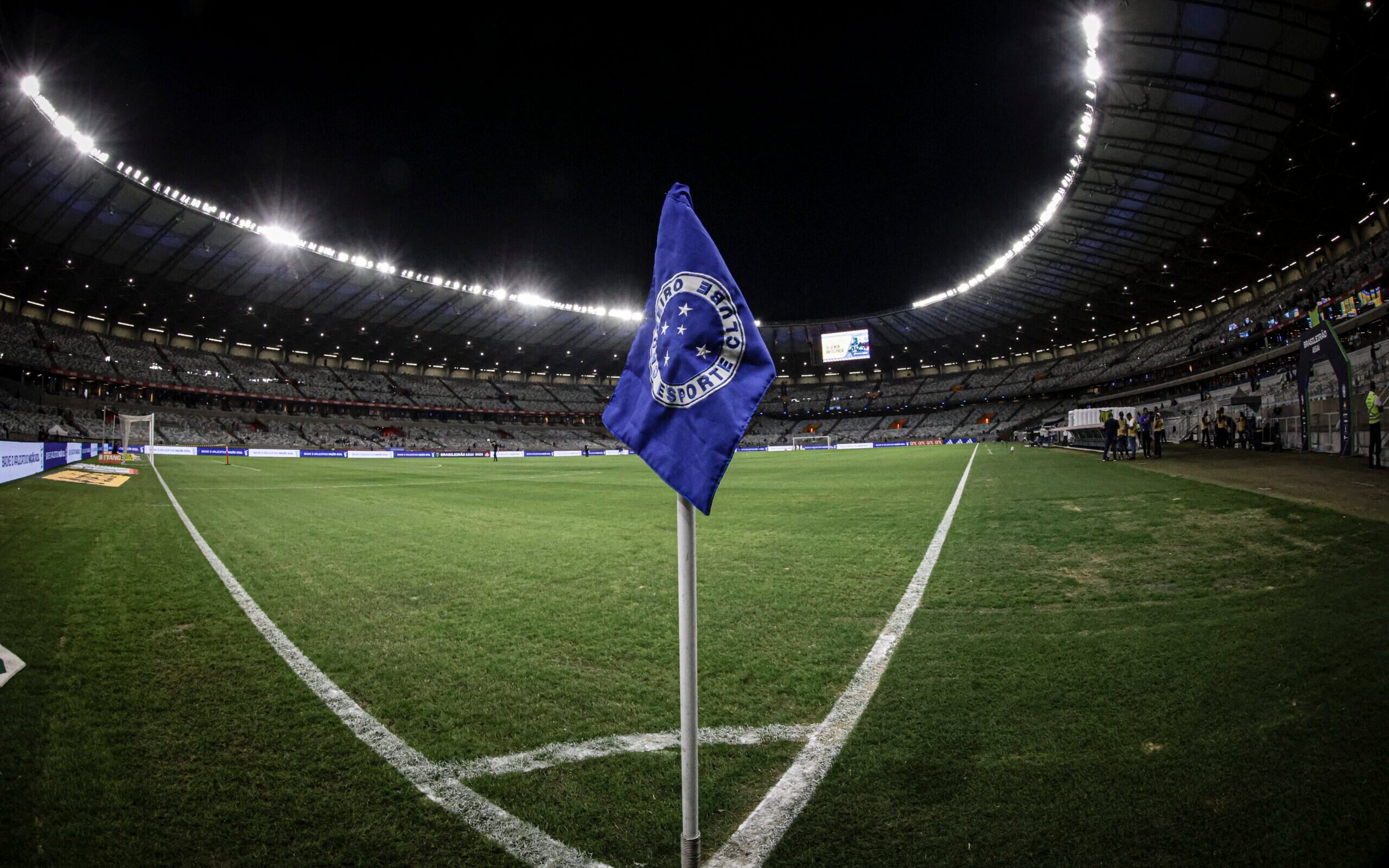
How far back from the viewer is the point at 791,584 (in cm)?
521

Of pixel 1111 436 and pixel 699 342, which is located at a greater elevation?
pixel 699 342

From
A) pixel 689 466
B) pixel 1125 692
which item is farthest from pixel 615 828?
pixel 1125 692

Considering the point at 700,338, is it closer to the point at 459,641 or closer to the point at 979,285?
the point at 459,641

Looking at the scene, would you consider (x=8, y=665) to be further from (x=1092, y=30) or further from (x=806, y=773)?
(x=1092, y=30)

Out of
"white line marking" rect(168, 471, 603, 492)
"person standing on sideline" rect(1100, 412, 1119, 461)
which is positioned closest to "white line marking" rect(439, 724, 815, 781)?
"white line marking" rect(168, 471, 603, 492)

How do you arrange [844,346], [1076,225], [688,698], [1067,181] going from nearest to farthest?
[688,698], [1067,181], [1076,225], [844,346]

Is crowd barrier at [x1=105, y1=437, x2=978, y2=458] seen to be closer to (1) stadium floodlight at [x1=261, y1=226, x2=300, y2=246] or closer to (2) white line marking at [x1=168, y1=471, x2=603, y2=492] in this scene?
(1) stadium floodlight at [x1=261, y1=226, x2=300, y2=246]

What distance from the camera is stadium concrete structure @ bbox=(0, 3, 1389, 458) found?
26547 mm

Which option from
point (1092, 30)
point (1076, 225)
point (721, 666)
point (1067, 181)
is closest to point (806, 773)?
point (721, 666)

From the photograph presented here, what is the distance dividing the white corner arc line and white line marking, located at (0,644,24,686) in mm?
1212

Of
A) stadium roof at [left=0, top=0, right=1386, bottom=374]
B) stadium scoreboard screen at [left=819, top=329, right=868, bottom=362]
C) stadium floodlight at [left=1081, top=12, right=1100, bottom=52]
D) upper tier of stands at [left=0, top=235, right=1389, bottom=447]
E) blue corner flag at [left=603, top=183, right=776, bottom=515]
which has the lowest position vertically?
→ blue corner flag at [left=603, top=183, right=776, bottom=515]

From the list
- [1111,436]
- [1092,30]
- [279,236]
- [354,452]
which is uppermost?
[1092,30]

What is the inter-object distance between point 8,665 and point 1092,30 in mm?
33683

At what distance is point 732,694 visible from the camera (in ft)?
9.90
